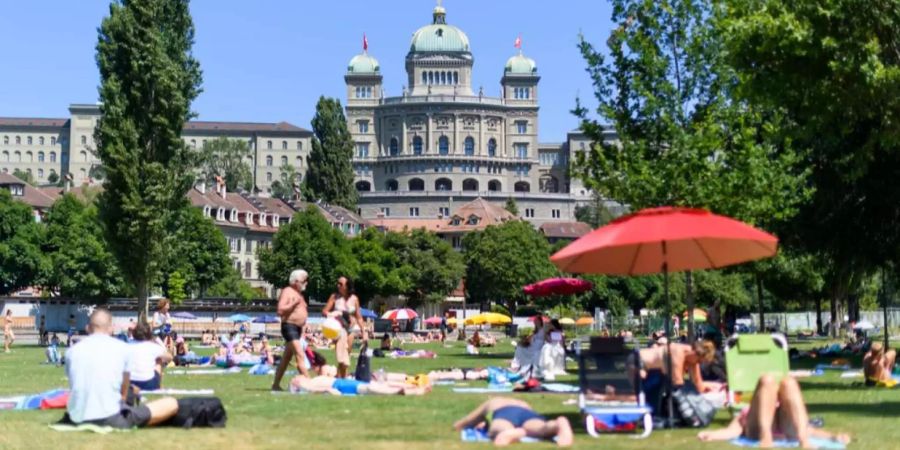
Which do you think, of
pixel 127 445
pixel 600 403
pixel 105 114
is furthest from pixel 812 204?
pixel 105 114

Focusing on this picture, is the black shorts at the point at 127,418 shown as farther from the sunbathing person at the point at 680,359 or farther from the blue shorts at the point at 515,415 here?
the sunbathing person at the point at 680,359

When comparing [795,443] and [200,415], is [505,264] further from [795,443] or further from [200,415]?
[795,443]

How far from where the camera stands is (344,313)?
19562 millimetres

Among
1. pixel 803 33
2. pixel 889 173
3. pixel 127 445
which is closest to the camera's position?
pixel 127 445

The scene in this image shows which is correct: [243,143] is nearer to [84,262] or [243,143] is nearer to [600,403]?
[84,262]

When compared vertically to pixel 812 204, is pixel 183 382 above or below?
below

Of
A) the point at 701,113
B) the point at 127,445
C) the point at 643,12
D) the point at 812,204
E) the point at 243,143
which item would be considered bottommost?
the point at 127,445

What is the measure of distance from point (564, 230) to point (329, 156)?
3722cm

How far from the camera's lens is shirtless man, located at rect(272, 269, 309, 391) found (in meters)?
17.5

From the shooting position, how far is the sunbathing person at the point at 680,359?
40.8 feet

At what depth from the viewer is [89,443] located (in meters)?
10.9

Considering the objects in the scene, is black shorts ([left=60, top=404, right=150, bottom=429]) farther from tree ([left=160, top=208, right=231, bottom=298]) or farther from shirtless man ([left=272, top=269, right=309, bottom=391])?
tree ([left=160, top=208, right=231, bottom=298])

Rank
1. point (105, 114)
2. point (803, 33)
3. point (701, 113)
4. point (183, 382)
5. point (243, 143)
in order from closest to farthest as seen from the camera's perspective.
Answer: point (803, 33) < point (183, 382) < point (701, 113) < point (105, 114) < point (243, 143)

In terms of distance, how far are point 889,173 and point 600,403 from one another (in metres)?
17.1
